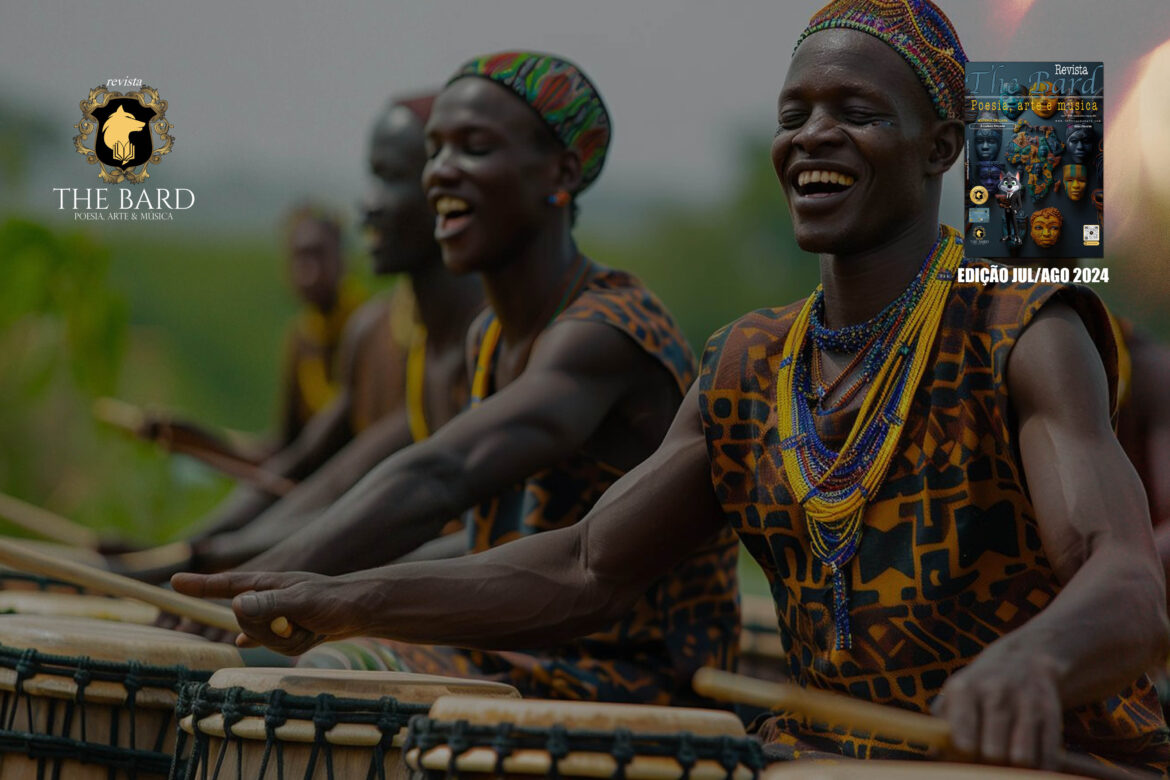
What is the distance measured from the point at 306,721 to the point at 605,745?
1.91 feet

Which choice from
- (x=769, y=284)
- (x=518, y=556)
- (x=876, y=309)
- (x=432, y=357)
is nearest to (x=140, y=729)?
(x=518, y=556)

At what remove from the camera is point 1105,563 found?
2125mm

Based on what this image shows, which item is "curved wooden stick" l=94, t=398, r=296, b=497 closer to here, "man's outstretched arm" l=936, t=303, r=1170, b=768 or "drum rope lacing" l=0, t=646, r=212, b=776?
"drum rope lacing" l=0, t=646, r=212, b=776

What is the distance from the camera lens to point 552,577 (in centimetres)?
280

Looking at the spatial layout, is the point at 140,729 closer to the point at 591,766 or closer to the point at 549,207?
the point at 591,766

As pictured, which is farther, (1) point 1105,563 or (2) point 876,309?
(2) point 876,309

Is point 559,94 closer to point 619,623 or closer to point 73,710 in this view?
point 619,623

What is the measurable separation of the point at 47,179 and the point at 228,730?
7.62 meters

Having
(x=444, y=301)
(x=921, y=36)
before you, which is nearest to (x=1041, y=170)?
(x=921, y=36)

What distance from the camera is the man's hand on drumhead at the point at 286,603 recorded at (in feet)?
8.48

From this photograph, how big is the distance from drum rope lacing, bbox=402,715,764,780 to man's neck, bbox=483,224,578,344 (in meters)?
1.97

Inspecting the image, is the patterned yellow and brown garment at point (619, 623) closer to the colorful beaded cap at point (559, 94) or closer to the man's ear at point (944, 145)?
the colorful beaded cap at point (559, 94)

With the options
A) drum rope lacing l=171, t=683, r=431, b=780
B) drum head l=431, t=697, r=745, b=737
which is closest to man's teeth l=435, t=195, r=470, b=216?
drum rope lacing l=171, t=683, r=431, b=780

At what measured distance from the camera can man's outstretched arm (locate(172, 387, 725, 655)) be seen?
2.69 metres
